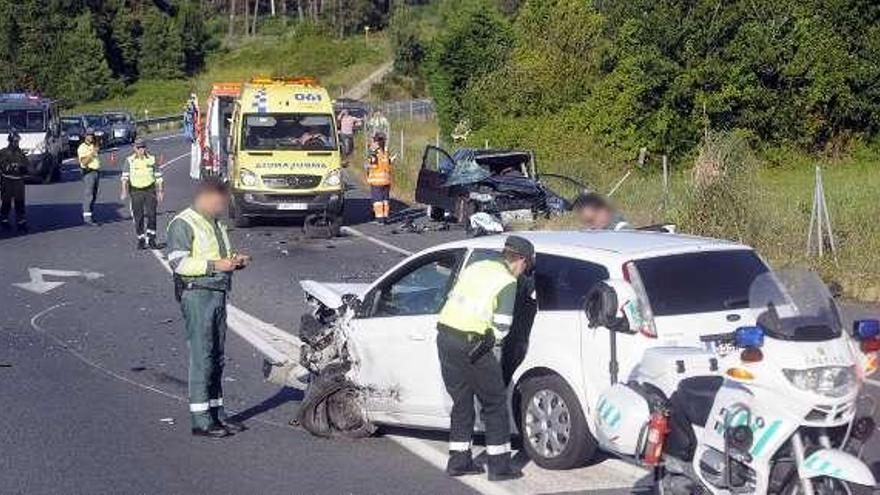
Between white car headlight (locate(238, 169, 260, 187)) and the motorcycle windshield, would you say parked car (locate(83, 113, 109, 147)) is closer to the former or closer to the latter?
white car headlight (locate(238, 169, 260, 187))

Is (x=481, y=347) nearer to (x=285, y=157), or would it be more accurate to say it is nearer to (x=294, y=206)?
(x=294, y=206)

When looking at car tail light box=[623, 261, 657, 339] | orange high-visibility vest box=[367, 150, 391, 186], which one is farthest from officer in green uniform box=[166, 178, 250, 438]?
orange high-visibility vest box=[367, 150, 391, 186]

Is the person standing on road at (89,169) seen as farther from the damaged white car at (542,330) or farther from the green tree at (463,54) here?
the green tree at (463,54)

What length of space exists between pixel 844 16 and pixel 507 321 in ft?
114

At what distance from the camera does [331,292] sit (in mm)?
11102

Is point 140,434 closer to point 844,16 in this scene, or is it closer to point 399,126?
point 844,16

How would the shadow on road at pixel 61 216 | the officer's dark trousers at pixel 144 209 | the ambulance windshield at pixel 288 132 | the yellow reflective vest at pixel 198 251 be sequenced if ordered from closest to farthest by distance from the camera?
the yellow reflective vest at pixel 198 251 → the officer's dark trousers at pixel 144 209 → the ambulance windshield at pixel 288 132 → the shadow on road at pixel 61 216

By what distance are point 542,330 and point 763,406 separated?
219 cm

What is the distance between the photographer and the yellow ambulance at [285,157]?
86.0 feet

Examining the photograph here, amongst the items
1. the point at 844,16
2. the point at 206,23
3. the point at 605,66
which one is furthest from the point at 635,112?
the point at 206,23

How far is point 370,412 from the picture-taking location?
33.2ft

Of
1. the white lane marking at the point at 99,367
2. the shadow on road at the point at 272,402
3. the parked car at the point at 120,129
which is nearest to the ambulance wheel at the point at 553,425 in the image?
the white lane marking at the point at 99,367

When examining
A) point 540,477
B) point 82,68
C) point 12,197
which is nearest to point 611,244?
point 540,477

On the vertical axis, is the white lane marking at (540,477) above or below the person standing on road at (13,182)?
below
